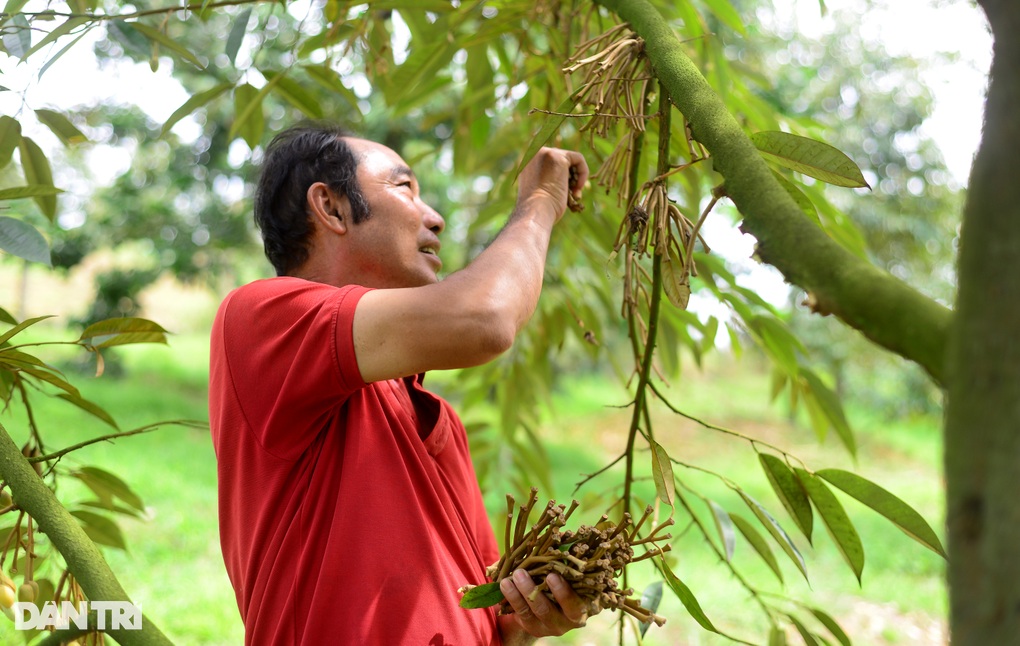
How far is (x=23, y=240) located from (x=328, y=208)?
35 cm

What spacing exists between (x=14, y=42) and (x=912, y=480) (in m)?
6.74

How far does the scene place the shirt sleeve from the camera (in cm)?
83

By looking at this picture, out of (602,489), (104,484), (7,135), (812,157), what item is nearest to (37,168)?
(7,135)

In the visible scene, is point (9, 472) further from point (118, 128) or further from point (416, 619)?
point (118, 128)

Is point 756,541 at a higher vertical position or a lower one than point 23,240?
lower

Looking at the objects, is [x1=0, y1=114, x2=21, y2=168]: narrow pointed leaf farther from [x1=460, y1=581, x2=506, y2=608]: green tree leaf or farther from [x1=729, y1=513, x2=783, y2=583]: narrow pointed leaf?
[x1=729, y1=513, x2=783, y2=583]: narrow pointed leaf

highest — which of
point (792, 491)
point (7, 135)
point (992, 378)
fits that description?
point (7, 135)

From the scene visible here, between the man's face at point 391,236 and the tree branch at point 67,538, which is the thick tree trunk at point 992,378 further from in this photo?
the man's face at point 391,236

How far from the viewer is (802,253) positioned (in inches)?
21.1

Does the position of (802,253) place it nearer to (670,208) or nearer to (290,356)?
(670,208)

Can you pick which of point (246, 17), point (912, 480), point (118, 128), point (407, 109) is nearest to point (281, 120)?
point (118, 128)

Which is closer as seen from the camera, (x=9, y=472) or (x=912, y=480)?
(x=9, y=472)

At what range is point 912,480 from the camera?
6.55 m

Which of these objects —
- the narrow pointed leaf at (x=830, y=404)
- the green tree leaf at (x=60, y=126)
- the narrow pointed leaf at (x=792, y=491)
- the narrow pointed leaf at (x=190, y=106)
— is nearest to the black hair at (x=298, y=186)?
the narrow pointed leaf at (x=190, y=106)
